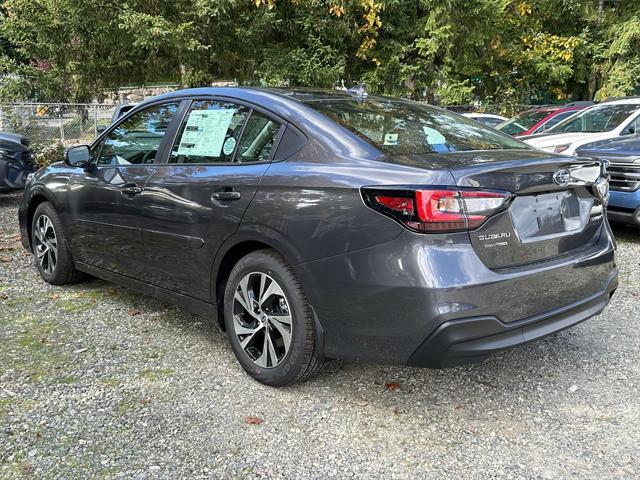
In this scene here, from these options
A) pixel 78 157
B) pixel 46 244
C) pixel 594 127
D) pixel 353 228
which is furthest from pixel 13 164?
pixel 594 127

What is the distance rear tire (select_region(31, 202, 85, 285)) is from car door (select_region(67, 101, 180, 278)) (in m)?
0.20

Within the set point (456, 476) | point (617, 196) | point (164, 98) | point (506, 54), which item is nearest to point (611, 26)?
point (506, 54)

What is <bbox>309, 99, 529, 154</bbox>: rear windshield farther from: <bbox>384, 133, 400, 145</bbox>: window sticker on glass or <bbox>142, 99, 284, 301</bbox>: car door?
<bbox>142, 99, 284, 301</bbox>: car door

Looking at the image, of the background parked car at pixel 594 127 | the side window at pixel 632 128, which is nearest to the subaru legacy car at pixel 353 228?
the background parked car at pixel 594 127

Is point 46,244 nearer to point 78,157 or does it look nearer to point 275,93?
point 78,157

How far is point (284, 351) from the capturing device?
315 centimetres

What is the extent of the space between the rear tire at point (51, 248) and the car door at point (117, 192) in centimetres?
20

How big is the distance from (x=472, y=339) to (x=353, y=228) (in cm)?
72

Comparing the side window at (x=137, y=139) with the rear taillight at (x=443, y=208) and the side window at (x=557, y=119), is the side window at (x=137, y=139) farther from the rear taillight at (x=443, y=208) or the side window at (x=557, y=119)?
the side window at (x=557, y=119)

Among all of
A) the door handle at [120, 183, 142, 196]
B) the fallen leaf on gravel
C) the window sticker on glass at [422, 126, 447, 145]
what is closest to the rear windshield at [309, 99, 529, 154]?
the window sticker on glass at [422, 126, 447, 145]

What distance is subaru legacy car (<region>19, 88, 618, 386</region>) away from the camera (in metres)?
2.55

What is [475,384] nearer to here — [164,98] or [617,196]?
[164,98]

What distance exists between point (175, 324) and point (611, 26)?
18.4 m

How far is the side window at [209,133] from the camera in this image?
11.3 ft
